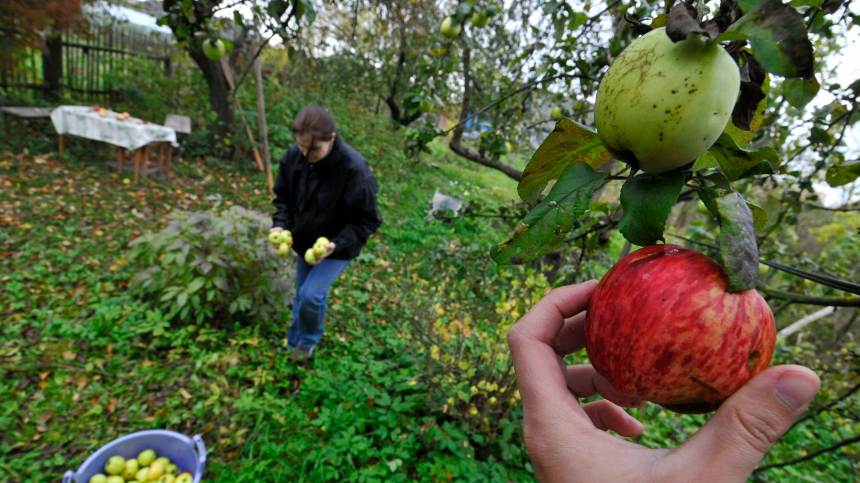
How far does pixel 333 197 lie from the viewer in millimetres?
2850

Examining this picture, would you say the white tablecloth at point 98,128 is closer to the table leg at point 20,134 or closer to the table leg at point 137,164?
the table leg at point 137,164

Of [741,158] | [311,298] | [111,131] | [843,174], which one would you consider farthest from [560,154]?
[111,131]

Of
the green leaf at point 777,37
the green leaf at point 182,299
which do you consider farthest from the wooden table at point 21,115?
the green leaf at point 777,37

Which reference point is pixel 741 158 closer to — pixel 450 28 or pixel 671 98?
pixel 671 98

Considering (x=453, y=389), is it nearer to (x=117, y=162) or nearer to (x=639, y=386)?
(x=639, y=386)

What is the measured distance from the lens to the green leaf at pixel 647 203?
54cm

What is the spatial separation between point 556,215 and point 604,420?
669 mm

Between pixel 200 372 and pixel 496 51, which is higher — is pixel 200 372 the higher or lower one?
the lower one

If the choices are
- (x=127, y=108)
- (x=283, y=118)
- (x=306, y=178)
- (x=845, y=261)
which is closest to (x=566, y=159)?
(x=306, y=178)

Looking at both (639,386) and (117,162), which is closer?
(639,386)

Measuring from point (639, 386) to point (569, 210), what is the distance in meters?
0.28

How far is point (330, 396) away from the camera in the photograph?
278 cm

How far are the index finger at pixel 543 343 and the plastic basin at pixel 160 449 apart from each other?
1.98m

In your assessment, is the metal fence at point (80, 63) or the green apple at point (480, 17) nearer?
the green apple at point (480, 17)
